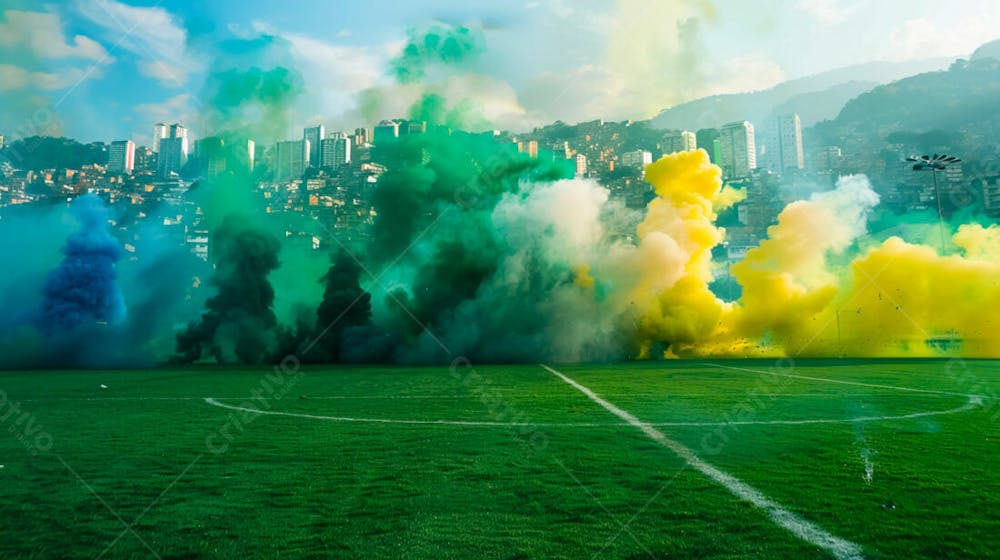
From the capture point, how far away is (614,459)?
8.54 metres

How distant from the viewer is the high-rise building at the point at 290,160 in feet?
247

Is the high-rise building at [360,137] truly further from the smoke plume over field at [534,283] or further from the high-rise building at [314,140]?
the smoke plume over field at [534,283]

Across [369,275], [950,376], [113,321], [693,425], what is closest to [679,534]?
[693,425]

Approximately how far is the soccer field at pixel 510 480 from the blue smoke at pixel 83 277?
37.6m

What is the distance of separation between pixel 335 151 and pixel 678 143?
85.3 meters

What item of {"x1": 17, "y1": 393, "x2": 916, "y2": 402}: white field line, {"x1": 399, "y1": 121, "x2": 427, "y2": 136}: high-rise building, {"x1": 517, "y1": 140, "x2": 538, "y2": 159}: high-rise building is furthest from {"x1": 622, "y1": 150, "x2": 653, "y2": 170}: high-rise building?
{"x1": 17, "y1": 393, "x2": 916, "y2": 402}: white field line

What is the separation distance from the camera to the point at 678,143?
146 meters

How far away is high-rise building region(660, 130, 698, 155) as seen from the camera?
450 ft

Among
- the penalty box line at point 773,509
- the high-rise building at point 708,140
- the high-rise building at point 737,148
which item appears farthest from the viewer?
the high-rise building at point 708,140

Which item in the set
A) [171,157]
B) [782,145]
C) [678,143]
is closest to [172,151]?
[171,157]

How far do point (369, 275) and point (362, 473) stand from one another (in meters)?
45.7

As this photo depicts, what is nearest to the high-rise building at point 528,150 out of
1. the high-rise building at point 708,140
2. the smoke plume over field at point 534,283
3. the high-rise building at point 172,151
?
the smoke plume over field at point 534,283

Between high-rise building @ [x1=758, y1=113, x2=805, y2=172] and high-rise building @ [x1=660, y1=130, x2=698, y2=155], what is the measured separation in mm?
29984

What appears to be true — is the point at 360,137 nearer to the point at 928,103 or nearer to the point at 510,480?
the point at 510,480
